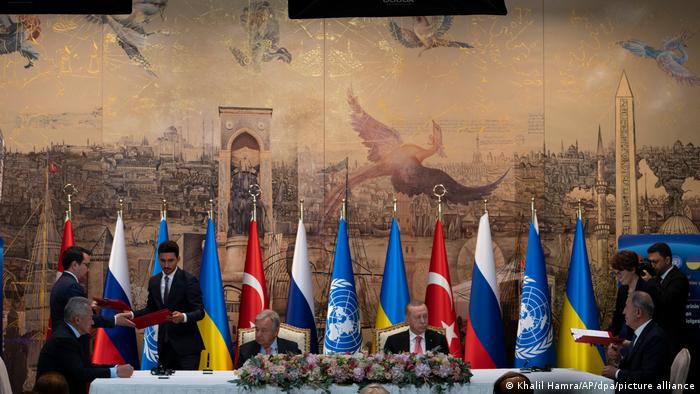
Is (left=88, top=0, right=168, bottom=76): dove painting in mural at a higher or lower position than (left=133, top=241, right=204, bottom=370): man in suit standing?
higher

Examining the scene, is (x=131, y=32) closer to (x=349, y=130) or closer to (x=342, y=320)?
(x=349, y=130)

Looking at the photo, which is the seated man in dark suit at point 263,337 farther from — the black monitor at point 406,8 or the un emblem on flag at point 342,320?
the black monitor at point 406,8

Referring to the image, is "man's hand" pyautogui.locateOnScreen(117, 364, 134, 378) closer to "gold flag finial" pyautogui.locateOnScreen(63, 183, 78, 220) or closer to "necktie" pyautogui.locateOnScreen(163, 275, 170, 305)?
"necktie" pyautogui.locateOnScreen(163, 275, 170, 305)

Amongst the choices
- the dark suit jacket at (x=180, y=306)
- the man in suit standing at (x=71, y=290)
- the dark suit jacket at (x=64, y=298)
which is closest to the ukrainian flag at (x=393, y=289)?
the dark suit jacket at (x=180, y=306)

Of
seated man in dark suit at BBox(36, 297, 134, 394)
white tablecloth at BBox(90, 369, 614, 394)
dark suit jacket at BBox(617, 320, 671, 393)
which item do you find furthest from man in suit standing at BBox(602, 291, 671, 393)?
seated man in dark suit at BBox(36, 297, 134, 394)

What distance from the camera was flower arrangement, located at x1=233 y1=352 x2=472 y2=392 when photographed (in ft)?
21.3

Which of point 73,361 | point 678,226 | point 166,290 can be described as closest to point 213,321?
point 166,290

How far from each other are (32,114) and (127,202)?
123 cm

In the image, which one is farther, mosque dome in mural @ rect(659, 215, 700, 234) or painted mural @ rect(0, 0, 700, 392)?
mosque dome in mural @ rect(659, 215, 700, 234)

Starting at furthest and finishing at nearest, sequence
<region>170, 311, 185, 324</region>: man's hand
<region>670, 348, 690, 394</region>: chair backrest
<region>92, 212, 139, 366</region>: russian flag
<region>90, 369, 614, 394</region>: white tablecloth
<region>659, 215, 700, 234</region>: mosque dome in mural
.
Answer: <region>659, 215, 700, 234</region>: mosque dome in mural, <region>92, 212, 139, 366</region>: russian flag, <region>170, 311, 185, 324</region>: man's hand, <region>670, 348, 690, 394</region>: chair backrest, <region>90, 369, 614, 394</region>: white tablecloth

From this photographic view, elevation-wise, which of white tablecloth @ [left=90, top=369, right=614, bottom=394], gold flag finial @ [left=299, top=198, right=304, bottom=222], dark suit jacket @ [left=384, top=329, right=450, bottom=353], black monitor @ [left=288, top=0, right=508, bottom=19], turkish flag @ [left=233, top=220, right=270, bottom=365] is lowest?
white tablecloth @ [left=90, top=369, right=614, bottom=394]

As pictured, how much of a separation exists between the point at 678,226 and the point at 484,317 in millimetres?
2210

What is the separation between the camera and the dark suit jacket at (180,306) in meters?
8.89

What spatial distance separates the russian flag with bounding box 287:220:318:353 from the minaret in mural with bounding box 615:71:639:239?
3047 millimetres
